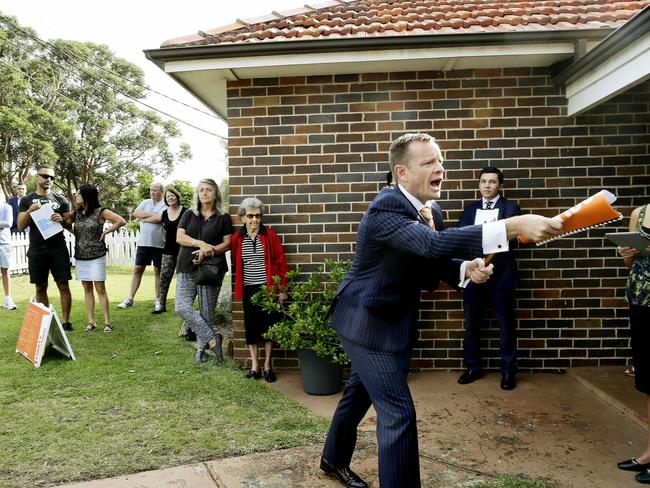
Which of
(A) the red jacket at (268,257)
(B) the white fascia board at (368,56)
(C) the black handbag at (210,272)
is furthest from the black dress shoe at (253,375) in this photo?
(B) the white fascia board at (368,56)

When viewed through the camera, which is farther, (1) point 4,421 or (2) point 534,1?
(2) point 534,1

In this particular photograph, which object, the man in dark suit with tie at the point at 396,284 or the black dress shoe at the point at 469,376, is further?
the black dress shoe at the point at 469,376

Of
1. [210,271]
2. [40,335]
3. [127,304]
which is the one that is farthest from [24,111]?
[210,271]

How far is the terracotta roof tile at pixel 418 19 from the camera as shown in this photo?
5059 millimetres

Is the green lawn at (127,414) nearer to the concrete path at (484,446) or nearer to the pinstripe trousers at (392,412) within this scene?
the concrete path at (484,446)

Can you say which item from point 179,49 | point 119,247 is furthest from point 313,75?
point 119,247

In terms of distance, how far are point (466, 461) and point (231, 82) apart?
410cm

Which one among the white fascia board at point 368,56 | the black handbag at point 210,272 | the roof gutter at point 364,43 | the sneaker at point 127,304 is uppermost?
the roof gutter at point 364,43

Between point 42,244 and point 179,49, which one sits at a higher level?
point 179,49

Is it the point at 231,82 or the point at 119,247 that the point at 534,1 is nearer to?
the point at 231,82

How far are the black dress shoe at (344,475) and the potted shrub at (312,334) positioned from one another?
1515 mm

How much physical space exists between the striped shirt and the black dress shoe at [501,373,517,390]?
2412 mm

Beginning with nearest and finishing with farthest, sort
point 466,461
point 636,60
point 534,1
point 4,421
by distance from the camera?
1. point 466,461
2. point 636,60
3. point 4,421
4. point 534,1

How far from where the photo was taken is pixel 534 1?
20.3ft
